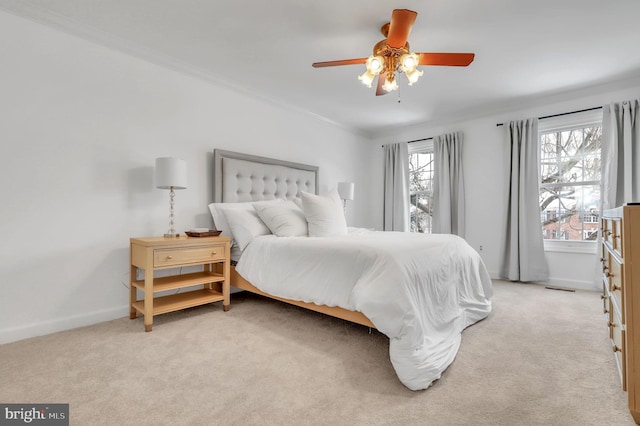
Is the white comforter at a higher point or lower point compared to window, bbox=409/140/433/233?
lower

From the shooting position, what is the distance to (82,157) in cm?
242

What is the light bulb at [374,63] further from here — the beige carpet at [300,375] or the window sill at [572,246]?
the window sill at [572,246]

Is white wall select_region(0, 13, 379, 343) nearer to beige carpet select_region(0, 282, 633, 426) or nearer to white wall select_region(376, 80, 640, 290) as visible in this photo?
beige carpet select_region(0, 282, 633, 426)

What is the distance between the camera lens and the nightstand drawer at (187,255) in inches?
93.0

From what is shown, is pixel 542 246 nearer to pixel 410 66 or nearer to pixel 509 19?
pixel 509 19

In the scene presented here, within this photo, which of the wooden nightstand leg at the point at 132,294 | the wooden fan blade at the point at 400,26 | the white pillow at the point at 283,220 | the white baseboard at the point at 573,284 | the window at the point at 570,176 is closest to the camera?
the wooden fan blade at the point at 400,26

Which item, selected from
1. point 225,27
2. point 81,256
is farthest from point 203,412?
point 225,27

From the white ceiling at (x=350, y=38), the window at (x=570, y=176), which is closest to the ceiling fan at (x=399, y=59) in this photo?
the white ceiling at (x=350, y=38)

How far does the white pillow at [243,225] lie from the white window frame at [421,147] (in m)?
3.25

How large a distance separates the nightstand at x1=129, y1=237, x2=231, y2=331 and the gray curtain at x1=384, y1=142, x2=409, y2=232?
10.6ft

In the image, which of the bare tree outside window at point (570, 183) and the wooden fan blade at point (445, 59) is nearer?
the wooden fan blade at point (445, 59)

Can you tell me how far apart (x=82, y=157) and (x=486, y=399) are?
3149 mm

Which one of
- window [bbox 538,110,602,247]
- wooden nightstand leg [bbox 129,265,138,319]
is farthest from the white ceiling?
wooden nightstand leg [bbox 129,265,138,319]

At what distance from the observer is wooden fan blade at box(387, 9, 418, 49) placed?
1779 millimetres
